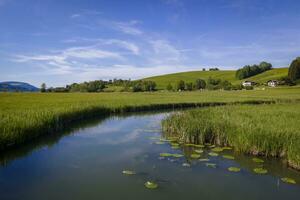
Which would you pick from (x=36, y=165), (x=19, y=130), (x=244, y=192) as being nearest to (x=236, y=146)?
(x=244, y=192)

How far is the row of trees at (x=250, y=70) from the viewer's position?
397 ft

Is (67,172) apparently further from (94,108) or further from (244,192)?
(94,108)

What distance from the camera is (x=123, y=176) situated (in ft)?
29.6

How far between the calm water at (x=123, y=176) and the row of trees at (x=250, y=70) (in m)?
116

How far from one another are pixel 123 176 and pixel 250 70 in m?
126

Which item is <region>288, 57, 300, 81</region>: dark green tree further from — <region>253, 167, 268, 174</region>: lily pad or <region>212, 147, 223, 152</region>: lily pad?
<region>253, 167, 268, 174</region>: lily pad

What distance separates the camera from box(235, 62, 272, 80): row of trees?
12106cm

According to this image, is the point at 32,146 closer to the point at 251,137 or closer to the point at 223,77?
the point at 251,137

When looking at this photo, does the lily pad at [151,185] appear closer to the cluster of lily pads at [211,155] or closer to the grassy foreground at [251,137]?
the cluster of lily pads at [211,155]

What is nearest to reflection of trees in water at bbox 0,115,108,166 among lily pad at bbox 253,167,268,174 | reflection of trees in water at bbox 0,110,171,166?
reflection of trees in water at bbox 0,110,171,166

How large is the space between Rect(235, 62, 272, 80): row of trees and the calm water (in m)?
116

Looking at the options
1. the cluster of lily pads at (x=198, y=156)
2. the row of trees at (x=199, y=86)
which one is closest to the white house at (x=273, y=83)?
the row of trees at (x=199, y=86)

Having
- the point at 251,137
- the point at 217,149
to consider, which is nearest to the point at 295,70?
the point at 251,137

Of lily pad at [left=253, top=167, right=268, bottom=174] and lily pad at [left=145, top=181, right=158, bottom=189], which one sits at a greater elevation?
lily pad at [left=145, top=181, right=158, bottom=189]
